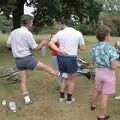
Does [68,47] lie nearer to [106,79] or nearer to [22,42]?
[22,42]

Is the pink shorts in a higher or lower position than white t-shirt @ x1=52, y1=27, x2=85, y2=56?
lower

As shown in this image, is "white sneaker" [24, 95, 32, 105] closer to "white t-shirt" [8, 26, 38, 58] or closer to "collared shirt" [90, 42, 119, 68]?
"white t-shirt" [8, 26, 38, 58]

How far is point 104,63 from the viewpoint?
8141mm

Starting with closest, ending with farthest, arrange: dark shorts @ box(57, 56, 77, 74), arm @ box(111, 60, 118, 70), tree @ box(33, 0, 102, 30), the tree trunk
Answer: arm @ box(111, 60, 118, 70)
dark shorts @ box(57, 56, 77, 74)
tree @ box(33, 0, 102, 30)
the tree trunk

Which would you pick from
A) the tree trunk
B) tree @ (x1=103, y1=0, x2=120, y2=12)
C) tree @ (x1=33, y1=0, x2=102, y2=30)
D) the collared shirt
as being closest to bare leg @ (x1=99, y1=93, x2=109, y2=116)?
the collared shirt

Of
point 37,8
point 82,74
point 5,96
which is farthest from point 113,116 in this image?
point 37,8

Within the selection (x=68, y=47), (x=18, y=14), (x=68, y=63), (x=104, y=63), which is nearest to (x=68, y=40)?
(x=68, y=47)

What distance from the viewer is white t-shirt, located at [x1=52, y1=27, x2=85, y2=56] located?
9.40m

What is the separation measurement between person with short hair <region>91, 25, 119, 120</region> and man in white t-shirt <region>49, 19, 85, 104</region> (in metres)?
1.15

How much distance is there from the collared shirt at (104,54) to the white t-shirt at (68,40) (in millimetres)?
1204

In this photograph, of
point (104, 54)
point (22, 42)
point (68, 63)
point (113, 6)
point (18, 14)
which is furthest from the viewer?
point (113, 6)

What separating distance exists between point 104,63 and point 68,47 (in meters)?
1.47

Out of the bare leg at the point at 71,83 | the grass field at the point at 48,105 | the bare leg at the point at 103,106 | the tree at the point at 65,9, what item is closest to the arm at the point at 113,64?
the bare leg at the point at 103,106

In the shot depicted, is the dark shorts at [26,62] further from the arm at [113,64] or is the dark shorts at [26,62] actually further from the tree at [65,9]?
the tree at [65,9]
